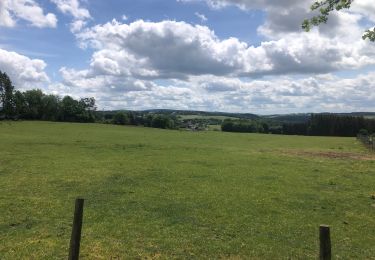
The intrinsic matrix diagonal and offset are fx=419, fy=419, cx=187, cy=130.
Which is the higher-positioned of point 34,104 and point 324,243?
point 34,104

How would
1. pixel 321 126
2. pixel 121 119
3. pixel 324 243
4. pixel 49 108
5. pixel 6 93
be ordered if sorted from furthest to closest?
pixel 321 126 < pixel 121 119 < pixel 49 108 < pixel 6 93 < pixel 324 243

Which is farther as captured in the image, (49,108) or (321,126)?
(321,126)

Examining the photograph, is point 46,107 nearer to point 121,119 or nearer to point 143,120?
point 121,119

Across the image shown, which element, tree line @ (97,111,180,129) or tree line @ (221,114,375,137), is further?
tree line @ (97,111,180,129)

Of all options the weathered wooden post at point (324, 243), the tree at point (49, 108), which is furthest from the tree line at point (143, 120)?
the weathered wooden post at point (324, 243)

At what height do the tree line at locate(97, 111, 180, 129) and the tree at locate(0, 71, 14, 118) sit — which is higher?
the tree at locate(0, 71, 14, 118)

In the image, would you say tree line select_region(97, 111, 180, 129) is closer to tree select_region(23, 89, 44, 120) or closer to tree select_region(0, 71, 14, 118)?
tree select_region(23, 89, 44, 120)

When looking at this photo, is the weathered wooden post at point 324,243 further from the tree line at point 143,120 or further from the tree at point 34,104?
the tree line at point 143,120

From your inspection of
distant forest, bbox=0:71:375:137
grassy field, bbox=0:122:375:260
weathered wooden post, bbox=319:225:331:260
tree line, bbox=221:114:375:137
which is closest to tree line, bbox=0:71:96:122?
distant forest, bbox=0:71:375:137

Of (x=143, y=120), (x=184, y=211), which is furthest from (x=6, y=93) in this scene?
(x=184, y=211)

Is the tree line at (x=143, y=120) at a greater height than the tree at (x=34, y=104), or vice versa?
the tree at (x=34, y=104)

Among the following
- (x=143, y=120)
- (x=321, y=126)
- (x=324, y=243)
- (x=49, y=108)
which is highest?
(x=49, y=108)

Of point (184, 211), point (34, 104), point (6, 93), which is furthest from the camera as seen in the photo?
point (34, 104)

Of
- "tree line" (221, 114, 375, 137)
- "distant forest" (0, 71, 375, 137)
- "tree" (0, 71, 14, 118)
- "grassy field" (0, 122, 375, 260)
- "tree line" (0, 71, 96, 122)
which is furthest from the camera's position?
"tree line" (221, 114, 375, 137)
